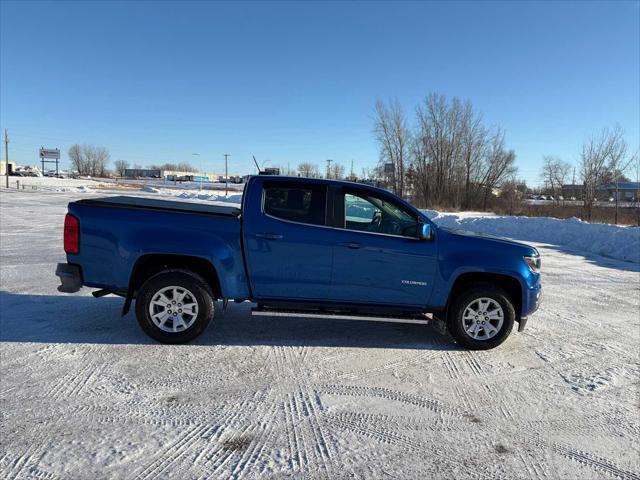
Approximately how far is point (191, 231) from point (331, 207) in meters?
1.62

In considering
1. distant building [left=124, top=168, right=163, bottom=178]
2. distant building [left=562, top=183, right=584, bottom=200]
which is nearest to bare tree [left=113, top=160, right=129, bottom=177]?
distant building [left=124, top=168, right=163, bottom=178]

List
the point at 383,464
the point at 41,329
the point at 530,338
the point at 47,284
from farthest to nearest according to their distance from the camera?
the point at 47,284 → the point at 530,338 → the point at 41,329 → the point at 383,464

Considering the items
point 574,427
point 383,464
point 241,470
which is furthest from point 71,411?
point 574,427

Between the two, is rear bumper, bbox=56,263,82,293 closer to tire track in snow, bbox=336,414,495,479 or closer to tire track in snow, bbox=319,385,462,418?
tire track in snow, bbox=319,385,462,418

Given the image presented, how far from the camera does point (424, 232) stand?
475 cm

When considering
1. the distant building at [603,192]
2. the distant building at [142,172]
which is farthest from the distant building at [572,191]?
the distant building at [142,172]

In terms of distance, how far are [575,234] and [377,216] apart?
591 inches

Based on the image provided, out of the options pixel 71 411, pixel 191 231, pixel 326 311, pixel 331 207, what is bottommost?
pixel 71 411

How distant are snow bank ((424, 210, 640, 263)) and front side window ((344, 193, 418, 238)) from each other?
6506 mm

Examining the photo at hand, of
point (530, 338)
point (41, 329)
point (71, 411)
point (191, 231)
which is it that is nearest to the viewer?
point (71, 411)

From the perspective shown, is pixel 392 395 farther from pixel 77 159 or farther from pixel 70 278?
pixel 77 159

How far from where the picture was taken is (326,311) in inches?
193

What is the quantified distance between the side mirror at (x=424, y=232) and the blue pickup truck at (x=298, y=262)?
11 mm

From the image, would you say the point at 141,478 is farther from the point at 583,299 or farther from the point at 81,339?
the point at 583,299
